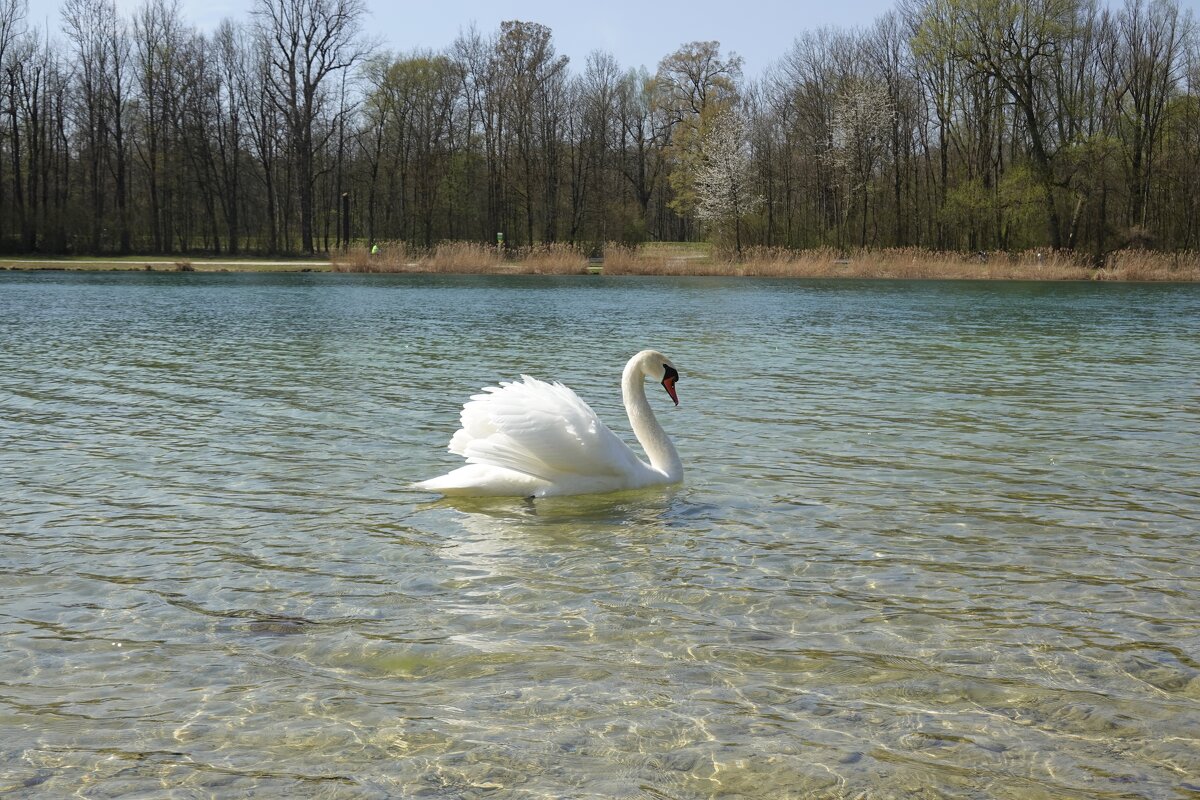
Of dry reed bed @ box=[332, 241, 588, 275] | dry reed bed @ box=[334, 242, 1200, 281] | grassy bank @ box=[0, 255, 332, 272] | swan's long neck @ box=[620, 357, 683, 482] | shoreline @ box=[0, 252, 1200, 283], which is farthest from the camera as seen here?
grassy bank @ box=[0, 255, 332, 272]

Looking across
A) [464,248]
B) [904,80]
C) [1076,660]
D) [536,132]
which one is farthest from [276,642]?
[536,132]

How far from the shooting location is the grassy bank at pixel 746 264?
42750 mm

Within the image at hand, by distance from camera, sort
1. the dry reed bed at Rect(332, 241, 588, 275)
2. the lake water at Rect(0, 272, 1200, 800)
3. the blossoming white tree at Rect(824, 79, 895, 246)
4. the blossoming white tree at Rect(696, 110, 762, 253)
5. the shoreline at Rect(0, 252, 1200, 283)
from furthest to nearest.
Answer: the blossoming white tree at Rect(696, 110, 762, 253) < the blossoming white tree at Rect(824, 79, 895, 246) < the dry reed bed at Rect(332, 241, 588, 275) < the shoreline at Rect(0, 252, 1200, 283) < the lake water at Rect(0, 272, 1200, 800)

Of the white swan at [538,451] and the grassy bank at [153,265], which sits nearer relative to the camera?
the white swan at [538,451]

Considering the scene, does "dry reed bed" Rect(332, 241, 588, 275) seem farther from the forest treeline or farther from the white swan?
the white swan

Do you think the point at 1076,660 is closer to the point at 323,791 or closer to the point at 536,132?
the point at 323,791

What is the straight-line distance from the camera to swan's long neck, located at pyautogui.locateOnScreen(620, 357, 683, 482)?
288 inches

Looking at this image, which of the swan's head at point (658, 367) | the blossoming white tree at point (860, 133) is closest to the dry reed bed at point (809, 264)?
the blossoming white tree at point (860, 133)

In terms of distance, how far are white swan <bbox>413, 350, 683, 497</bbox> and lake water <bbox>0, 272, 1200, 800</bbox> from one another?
159 mm

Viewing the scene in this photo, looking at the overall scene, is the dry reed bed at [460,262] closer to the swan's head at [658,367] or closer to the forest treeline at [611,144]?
the forest treeline at [611,144]

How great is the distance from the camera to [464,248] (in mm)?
48250

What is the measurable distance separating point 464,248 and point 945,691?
4548 centimetres

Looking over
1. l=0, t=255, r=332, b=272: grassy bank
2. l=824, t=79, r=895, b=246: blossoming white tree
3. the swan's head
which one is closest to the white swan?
the swan's head

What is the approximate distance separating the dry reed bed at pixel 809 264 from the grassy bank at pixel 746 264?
39mm
